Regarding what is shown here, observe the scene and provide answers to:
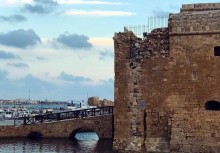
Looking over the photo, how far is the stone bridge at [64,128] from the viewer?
3428 cm

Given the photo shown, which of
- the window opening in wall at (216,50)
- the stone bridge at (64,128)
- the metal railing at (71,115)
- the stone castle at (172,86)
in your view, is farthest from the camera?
the metal railing at (71,115)

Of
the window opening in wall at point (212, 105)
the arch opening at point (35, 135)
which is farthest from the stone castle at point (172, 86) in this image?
the arch opening at point (35, 135)

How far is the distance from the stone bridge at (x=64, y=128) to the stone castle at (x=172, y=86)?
7.22 meters

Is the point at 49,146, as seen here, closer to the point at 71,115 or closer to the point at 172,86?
the point at 71,115

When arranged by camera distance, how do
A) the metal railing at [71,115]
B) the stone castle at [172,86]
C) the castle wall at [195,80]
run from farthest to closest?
the metal railing at [71,115], the stone castle at [172,86], the castle wall at [195,80]

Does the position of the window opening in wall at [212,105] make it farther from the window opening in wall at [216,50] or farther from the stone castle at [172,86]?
the window opening in wall at [216,50]

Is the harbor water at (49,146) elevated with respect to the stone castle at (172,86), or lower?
lower

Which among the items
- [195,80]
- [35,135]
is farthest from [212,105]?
[35,135]

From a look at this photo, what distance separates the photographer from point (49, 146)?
30.5 m

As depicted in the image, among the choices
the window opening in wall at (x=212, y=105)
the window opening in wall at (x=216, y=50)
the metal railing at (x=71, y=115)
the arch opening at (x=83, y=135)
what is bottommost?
the arch opening at (x=83, y=135)

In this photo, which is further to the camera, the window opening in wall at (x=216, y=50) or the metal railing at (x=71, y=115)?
the metal railing at (x=71, y=115)

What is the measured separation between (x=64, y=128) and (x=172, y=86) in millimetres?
11550

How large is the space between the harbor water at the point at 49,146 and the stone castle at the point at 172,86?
99.3 inches

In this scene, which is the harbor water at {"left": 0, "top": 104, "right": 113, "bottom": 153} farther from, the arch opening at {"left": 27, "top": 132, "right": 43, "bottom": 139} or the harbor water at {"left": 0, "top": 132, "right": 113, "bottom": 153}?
the arch opening at {"left": 27, "top": 132, "right": 43, "bottom": 139}
